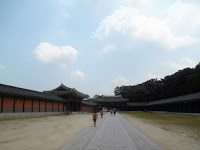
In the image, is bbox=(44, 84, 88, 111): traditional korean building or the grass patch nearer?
the grass patch

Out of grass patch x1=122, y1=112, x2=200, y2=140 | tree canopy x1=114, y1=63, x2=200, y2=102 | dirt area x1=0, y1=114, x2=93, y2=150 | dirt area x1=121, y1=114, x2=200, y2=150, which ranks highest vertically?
tree canopy x1=114, y1=63, x2=200, y2=102

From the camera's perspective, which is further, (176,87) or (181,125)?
(176,87)

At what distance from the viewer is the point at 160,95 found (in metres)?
78.6

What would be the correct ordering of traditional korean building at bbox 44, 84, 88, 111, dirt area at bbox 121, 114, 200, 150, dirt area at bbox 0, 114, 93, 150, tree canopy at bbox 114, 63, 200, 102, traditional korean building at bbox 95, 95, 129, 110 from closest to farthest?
dirt area at bbox 0, 114, 93, 150 < dirt area at bbox 121, 114, 200, 150 < traditional korean building at bbox 44, 84, 88, 111 < tree canopy at bbox 114, 63, 200, 102 < traditional korean building at bbox 95, 95, 129, 110

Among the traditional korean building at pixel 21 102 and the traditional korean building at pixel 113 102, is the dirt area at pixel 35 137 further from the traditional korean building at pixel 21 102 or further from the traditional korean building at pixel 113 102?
the traditional korean building at pixel 113 102

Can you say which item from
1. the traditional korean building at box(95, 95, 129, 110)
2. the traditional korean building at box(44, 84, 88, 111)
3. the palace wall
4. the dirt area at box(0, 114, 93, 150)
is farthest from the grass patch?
the traditional korean building at box(95, 95, 129, 110)

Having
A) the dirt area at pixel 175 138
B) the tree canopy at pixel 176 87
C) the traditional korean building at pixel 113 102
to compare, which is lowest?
the dirt area at pixel 175 138

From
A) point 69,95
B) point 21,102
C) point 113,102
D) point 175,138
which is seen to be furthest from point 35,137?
point 113,102

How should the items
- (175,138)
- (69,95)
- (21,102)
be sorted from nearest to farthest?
1. (175,138)
2. (21,102)
3. (69,95)

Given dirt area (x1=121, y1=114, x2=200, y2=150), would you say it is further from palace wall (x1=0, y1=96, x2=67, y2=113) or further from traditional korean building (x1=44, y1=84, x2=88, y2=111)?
traditional korean building (x1=44, y1=84, x2=88, y2=111)

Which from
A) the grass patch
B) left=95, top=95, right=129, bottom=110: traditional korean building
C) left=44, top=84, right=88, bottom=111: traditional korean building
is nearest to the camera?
the grass patch

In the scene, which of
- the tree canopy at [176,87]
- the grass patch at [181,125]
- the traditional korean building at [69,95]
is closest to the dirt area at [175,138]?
the grass patch at [181,125]

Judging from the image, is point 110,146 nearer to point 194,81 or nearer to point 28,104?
point 28,104

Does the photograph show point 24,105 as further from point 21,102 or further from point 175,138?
point 175,138
